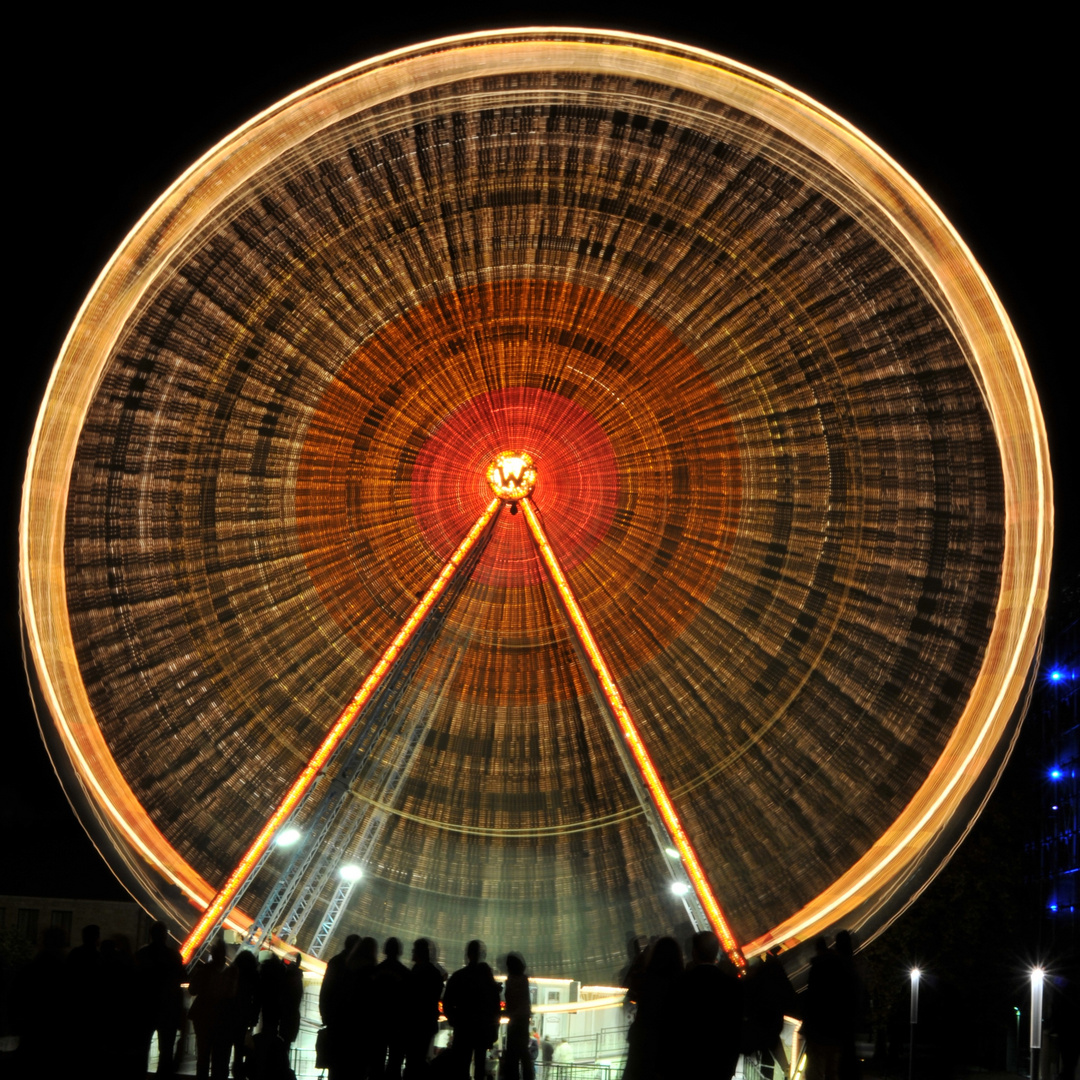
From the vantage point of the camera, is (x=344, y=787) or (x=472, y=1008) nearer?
(x=472, y=1008)

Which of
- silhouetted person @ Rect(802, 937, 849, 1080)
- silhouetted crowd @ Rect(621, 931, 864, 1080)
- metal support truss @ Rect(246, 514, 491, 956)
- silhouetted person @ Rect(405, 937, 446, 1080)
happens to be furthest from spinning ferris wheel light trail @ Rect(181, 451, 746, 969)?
silhouetted person @ Rect(405, 937, 446, 1080)

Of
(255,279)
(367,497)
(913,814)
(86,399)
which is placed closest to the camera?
(913,814)

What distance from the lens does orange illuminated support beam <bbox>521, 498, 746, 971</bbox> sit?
13664mm

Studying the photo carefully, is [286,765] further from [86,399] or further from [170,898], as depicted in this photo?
[86,399]

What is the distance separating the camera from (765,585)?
16.2 m

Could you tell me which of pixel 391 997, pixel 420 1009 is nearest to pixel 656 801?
pixel 420 1009

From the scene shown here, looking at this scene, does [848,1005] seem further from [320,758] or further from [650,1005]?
[320,758]

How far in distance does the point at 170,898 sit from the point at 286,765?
281cm

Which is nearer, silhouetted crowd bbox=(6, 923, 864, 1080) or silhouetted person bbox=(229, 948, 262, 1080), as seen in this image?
silhouetted crowd bbox=(6, 923, 864, 1080)

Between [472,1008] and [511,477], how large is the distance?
8184mm

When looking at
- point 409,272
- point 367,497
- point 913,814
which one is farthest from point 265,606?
point 913,814

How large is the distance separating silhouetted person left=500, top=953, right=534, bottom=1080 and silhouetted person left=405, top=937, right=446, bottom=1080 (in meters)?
0.94

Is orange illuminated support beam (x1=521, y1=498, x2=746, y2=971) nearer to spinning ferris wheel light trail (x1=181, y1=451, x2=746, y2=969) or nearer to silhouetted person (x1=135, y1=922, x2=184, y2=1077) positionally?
spinning ferris wheel light trail (x1=181, y1=451, x2=746, y2=969)

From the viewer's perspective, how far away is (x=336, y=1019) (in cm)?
975
